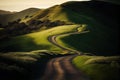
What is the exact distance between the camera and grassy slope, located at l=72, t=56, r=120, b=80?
10.0 m

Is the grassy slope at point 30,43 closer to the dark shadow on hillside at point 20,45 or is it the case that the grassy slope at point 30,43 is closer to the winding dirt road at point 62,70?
the dark shadow on hillside at point 20,45

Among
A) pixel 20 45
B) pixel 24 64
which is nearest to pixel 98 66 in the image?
pixel 24 64

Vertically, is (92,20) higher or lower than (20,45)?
higher

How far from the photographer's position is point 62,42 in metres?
10.9

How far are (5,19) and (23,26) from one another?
97 cm

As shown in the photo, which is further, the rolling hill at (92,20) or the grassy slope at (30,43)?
the rolling hill at (92,20)

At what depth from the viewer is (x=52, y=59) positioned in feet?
34.3

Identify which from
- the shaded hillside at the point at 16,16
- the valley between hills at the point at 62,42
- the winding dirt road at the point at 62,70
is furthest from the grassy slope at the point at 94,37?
the shaded hillside at the point at 16,16

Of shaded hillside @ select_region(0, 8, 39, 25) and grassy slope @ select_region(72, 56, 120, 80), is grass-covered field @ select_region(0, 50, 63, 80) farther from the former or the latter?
shaded hillside @ select_region(0, 8, 39, 25)

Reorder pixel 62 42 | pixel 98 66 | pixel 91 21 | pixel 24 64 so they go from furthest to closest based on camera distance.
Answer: pixel 91 21
pixel 62 42
pixel 98 66
pixel 24 64

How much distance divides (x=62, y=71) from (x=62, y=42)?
1527mm


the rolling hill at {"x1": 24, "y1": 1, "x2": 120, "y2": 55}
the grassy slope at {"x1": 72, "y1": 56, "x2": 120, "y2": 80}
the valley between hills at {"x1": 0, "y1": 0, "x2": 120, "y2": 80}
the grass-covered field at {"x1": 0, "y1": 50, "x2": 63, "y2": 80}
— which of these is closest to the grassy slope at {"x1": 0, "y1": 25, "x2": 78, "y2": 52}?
the valley between hills at {"x1": 0, "y1": 0, "x2": 120, "y2": 80}

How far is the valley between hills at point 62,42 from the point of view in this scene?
9945 millimetres

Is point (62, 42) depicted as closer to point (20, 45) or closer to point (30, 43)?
point (30, 43)
